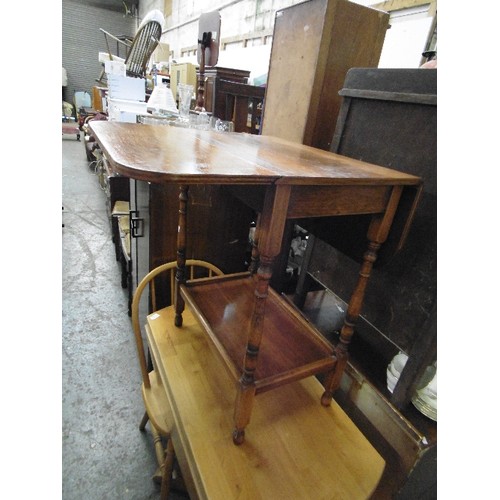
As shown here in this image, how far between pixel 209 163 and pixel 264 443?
789 millimetres

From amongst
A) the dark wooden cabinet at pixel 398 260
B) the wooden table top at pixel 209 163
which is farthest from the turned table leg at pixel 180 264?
the dark wooden cabinet at pixel 398 260

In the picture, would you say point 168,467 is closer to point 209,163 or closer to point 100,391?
point 100,391

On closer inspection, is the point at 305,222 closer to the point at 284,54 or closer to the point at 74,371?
the point at 284,54

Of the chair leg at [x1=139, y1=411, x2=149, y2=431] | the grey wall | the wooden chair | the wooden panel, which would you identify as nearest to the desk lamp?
the wooden panel

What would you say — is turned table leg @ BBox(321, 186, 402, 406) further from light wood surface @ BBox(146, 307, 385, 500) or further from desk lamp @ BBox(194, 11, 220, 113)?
desk lamp @ BBox(194, 11, 220, 113)

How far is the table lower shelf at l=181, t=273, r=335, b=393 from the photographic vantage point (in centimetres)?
87

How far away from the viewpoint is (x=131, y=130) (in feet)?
2.64

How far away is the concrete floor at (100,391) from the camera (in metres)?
1.25

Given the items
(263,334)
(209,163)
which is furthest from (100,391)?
(209,163)

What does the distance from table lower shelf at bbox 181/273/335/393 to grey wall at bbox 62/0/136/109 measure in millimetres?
12319

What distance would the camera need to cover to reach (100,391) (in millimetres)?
1608

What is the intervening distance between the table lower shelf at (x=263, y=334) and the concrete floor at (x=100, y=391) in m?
0.82
